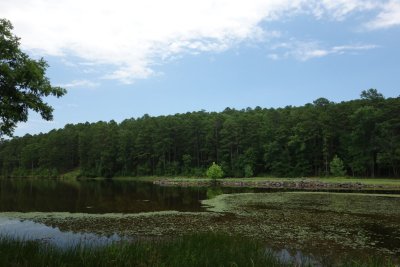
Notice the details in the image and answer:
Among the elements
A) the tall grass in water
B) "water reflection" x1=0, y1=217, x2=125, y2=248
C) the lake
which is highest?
the tall grass in water

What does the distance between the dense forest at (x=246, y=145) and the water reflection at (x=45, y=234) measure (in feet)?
199

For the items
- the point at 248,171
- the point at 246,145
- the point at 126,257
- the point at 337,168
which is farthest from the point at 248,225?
the point at 246,145

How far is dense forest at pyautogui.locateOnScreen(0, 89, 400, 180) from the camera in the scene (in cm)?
7069

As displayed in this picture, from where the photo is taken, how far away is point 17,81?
512 inches

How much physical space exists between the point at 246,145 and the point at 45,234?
250ft

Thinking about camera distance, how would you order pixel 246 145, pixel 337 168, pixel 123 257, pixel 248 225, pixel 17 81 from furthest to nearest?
pixel 246 145, pixel 337 168, pixel 248 225, pixel 17 81, pixel 123 257

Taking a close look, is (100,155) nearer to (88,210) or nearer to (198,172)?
(198,172)

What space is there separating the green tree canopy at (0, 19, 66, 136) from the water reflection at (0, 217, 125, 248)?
18.8 feet

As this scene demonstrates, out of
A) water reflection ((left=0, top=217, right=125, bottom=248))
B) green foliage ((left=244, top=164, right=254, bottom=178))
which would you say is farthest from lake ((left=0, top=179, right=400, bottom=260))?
green foliage ((left=244, top=164, right=254, bottom=178))

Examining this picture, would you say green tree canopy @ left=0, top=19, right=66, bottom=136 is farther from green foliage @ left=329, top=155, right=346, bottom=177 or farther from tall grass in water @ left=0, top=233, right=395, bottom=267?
green foliage @ left=329, top=155, right=346, bottom=177

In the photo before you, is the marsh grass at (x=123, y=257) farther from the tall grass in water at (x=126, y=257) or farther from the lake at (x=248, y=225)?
the lake at (x=248, y=225)

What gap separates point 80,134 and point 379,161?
94.0 meters

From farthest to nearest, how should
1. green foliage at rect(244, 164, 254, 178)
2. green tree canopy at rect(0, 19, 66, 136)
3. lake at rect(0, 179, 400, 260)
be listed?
green foliage at rect(244, 164, 254, 178) → lake at rect(0, 179, 400, 260) → green tree canopy at rect(0, 19, 66, 136)

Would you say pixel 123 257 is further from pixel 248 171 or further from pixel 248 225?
pixel 248 171
